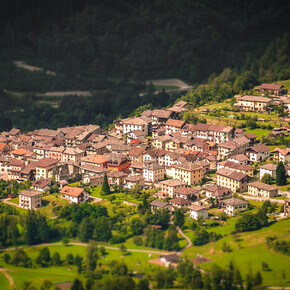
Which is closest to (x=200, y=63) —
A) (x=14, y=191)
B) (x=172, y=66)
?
(x=172, y=66)

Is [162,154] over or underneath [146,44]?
underneath

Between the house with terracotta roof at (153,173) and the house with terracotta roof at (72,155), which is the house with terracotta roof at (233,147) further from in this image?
the house with terracotta roof at (72,155)

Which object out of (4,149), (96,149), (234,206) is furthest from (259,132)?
(4,149)

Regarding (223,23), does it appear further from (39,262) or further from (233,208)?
(39,262)

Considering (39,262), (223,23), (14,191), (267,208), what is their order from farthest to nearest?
(223,23), (14,191), (267,208), (39,262)

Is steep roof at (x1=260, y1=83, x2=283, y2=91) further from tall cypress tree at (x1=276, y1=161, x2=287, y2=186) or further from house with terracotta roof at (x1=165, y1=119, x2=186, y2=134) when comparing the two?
tall cypress tree at (x1=276, y1=161, x2=287, y2=186)

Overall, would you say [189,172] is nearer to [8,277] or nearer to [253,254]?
[253,254]
